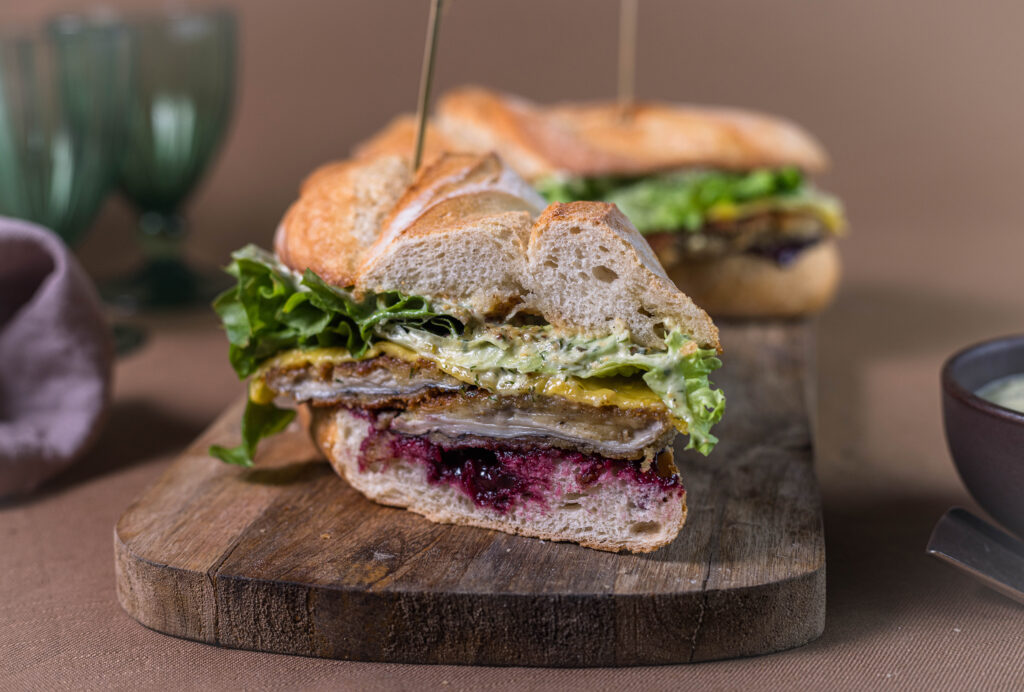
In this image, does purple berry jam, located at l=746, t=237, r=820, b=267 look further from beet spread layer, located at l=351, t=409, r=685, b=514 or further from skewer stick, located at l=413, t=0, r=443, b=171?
beet spread layer, located at l=351, t=409, r=685, b=514

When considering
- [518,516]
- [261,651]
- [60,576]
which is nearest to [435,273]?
[518,516]

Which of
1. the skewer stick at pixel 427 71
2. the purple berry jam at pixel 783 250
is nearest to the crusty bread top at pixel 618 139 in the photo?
the purple berry jam at pixel 783 250

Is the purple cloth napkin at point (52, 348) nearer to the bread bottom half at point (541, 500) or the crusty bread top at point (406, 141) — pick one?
the bread bottom half at point (541, 500)

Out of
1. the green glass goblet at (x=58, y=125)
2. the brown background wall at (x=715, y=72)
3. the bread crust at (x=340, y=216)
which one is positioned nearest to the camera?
the bread crust at (x=340, y=216)

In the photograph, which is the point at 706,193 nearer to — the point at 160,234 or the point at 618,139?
the point at 618,139

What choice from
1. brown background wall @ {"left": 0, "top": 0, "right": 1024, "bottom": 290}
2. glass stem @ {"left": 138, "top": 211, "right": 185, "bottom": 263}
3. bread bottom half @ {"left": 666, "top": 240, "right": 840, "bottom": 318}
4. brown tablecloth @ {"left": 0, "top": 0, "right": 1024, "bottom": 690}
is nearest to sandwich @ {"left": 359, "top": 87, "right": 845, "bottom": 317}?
bread bottom half @ {"left": 666, "top": 240, "right": 840, "bottom": 318}
